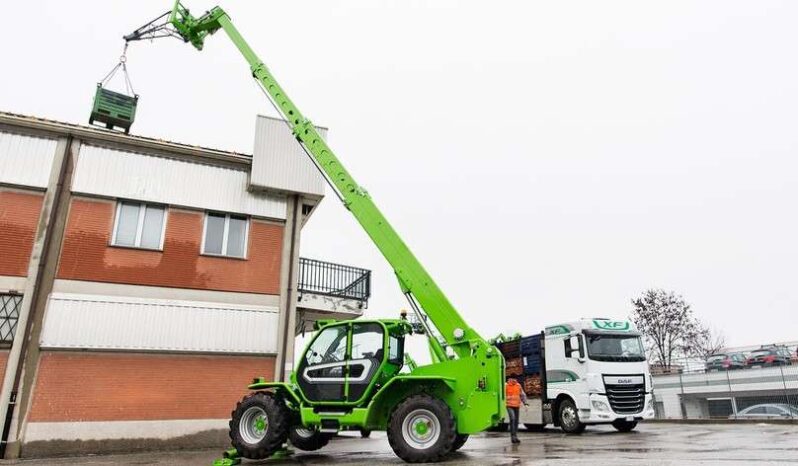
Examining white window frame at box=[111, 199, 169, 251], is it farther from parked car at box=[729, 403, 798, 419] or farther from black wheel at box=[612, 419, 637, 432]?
parked car at box=[729, 403, 798, 419]

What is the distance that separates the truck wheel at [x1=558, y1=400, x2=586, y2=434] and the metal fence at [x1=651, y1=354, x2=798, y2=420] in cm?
1576

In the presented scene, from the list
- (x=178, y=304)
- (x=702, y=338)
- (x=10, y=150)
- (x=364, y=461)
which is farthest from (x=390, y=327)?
(x=702, y=338)

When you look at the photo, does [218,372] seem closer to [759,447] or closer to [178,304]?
[178,304]

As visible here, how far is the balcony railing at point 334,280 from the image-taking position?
620 inches

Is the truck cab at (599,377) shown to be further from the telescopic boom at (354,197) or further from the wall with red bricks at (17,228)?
the wall with red bricks at (17,228)

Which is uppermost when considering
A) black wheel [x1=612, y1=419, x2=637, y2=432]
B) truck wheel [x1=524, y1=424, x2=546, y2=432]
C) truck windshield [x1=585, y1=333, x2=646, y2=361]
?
truck windshield [x1=585, y1=333, x2=646, y2=361]

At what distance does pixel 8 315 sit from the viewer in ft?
39.4

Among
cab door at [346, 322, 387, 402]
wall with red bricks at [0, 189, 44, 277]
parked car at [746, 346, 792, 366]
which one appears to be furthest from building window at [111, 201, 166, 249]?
parked car at [746, 346, 792, 366]

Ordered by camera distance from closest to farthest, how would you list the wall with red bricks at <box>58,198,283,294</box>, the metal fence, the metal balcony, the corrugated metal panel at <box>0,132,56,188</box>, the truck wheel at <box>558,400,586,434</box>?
the corrugated metal panel at <box>0,132,56,188</box> → the wall with red bricks at <box>58,198,283,294</box> → the truck wheel at <box>558,400,586,434</box> → the metal balcony → the metal fence

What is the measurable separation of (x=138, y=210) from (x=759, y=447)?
14503mm

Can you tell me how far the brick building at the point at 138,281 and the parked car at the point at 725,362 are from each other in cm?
2766

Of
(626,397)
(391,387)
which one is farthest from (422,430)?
(626,397)

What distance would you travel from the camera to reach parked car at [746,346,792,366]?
1139 inches

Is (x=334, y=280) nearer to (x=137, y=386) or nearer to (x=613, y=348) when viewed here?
(x=137, y=386)
